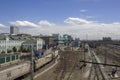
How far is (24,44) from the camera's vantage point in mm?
86625

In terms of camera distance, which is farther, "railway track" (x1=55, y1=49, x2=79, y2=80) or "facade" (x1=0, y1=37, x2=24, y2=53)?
"facade" (x1=0, y1=37, x2=24, y2=53)

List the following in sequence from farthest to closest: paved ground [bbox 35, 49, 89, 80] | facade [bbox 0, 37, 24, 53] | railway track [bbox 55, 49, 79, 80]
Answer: facade [bbox 0, 37, 24, 53]
railway track [bbox 55, 49, 79, 80]
paved ground [bbox 35, 49, 89, 80]

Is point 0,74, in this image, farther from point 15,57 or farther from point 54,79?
point 15,57

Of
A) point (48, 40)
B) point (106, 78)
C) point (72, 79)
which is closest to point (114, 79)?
point (106, 78)

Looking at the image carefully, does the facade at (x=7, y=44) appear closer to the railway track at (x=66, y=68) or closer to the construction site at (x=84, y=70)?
the construction site at (x=84, y=70)

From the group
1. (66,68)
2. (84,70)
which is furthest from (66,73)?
(66,68)

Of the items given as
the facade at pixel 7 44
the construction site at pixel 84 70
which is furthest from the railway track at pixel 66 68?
the facade at pixel 7 44

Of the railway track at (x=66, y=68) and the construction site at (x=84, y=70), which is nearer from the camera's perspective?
the construction site at (x=84, y=70)

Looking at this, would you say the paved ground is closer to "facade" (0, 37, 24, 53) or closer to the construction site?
the construction site

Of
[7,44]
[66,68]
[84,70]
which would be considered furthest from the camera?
[7,44]

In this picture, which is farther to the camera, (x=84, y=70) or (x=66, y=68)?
(x=66, y=68)

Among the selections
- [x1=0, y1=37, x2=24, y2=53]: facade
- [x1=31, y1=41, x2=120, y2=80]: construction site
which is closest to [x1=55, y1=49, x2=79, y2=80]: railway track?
[x1=31, y1=41, x2=120, y2=80]: construction site

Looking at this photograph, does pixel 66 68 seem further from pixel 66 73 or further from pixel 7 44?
pixel 7 44

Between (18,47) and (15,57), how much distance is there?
34298mm
